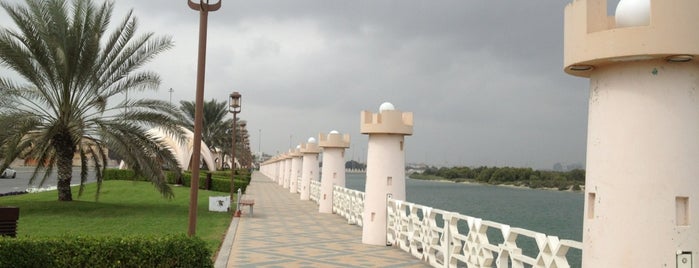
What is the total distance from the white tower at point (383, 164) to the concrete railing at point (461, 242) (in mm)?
270

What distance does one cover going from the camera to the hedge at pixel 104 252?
19.9 ft

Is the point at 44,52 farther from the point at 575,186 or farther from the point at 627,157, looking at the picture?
the point at 575,186

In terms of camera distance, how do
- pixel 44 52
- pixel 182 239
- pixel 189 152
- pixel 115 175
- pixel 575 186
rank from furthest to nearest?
1. pixel 575 186
2. pixel 189 152
3. pixel 115 175
4. pixel 44 52
5. pixel 182 239

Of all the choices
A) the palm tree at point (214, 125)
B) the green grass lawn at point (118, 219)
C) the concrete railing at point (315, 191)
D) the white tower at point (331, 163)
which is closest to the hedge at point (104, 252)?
the green grass lawn at point (118, 219)

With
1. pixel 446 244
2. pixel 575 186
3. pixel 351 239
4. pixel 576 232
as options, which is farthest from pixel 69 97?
pixel 575 186

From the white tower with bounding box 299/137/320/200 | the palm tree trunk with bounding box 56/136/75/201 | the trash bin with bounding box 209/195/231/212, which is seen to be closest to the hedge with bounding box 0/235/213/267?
the palm tree trunk with bounding box 56/136/75/201

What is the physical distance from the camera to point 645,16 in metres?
3.87

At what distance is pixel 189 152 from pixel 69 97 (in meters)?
26.0

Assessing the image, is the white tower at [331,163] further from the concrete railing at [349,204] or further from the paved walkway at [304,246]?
the paved walkway at [304,246]

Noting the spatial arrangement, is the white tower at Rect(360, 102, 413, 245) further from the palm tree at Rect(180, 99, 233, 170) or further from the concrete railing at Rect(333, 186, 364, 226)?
the palm tree at Rect(180, 99, 233, 170)

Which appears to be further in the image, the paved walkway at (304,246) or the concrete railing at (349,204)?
the concrete railing at (349,204)

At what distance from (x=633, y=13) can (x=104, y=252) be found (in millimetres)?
5637

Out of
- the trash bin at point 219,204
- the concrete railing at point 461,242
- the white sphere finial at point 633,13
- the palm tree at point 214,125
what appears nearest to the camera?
the white sphere finial at point 633,13

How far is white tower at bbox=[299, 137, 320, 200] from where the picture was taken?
77.7 feet
